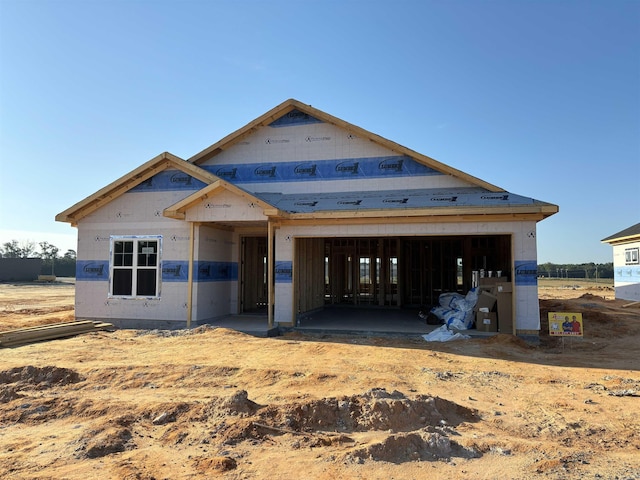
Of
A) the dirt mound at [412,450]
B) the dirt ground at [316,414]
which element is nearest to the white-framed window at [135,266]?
the dirt ground at [316,414]

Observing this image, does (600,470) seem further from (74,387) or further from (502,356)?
(74,387)

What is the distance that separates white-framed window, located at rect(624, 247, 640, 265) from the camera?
72.2 feet

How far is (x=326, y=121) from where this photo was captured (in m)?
15.2

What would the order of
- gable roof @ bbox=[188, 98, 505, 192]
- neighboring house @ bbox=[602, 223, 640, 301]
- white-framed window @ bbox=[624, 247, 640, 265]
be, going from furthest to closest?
neighboring house @ bbox=[602, 223, 640, 301], white-framed window @ bbox=[624, 247, 640, 265], gable roof @ bbox=[188, 98, 505, 192]

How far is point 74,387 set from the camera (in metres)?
6.88

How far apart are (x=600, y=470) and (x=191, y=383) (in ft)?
18.5

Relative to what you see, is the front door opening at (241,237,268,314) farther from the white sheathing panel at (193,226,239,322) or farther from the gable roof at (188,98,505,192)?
the gable roof at (188,98,505,192)

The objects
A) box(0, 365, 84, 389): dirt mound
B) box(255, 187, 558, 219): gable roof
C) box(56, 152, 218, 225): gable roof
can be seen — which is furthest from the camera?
box(56, 152, 218, 225): gable roof

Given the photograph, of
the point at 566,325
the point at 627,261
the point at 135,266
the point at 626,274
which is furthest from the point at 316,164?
the point at 626,274

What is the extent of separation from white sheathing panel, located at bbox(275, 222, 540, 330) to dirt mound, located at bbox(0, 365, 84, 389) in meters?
6.08

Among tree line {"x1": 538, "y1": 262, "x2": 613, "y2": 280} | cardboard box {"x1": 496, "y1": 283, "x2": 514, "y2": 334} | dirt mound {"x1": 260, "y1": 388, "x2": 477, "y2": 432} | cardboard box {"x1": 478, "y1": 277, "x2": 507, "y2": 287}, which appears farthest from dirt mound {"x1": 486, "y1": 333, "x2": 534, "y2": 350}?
tree line {"x1": 538, "y1": 262, "x2": 613, "y2": 280}

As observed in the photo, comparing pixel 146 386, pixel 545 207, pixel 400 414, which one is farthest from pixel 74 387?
pixel 545 207

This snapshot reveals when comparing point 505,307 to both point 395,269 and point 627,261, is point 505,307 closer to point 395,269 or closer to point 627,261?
point 395,269

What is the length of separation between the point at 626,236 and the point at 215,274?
2171 centimetres
